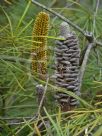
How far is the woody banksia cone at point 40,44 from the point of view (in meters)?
1.37

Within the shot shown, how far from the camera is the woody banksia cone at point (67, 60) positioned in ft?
4.35

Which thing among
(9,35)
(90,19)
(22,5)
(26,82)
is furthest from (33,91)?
(22,5)

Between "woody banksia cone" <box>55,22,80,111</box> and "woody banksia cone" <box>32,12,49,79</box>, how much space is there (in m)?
0.05

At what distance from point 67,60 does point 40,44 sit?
0.37 feet

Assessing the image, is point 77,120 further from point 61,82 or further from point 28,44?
point 28,44

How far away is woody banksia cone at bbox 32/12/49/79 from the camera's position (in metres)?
1.37

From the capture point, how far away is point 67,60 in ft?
4.34

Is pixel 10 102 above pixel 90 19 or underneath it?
underneath

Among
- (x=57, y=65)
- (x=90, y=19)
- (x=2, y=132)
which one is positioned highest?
(x=90, y=19)

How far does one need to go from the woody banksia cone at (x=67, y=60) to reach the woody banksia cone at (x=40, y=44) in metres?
0.05

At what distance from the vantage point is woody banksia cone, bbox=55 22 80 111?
133 centimetres

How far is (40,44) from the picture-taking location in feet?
4.57

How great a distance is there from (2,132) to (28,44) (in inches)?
14.1

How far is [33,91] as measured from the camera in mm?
1634
